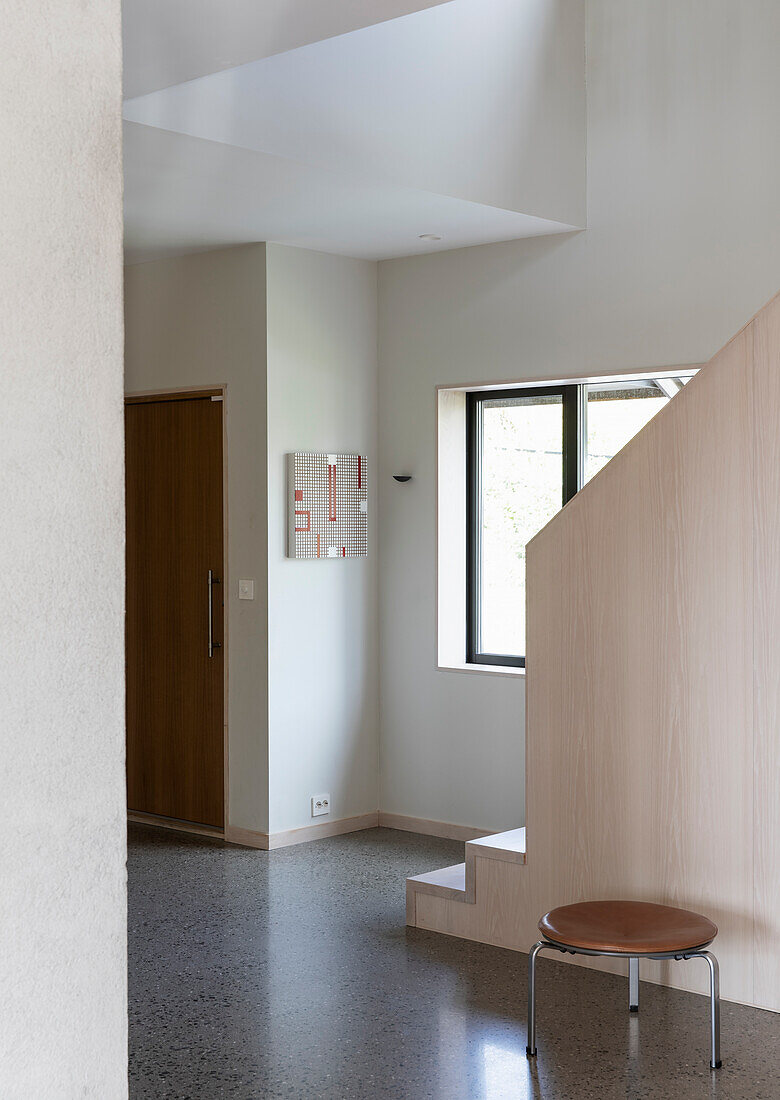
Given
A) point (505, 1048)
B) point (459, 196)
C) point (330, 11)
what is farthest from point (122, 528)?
point (459, 196)

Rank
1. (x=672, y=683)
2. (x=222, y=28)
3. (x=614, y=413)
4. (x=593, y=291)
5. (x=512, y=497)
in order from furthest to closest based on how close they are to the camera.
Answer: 1. (x=512, y=497)
2. (x=614, y=413)
3. (x=593, y=291)
4. (x=672, y=683)
5. (x=222, y=28)

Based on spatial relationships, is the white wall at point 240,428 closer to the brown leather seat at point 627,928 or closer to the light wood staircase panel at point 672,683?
the light wood staircase panel at point 672,683

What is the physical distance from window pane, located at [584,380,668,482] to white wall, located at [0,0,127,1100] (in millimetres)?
3947

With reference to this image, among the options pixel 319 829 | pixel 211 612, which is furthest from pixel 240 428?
pixel 319 829

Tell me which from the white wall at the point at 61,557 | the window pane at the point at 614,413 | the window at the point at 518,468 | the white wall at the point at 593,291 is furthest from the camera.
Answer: the window at the point at 518,468

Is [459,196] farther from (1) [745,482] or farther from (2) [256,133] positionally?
(1) [745,482]

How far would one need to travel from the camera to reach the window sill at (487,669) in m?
5.62

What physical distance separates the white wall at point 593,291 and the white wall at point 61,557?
374 cm

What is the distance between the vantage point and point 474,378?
5676mm

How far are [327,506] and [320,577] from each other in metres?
0.34

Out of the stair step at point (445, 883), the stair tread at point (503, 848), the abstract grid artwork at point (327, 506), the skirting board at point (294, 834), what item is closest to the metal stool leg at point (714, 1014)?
the stair tread at point (503, 848)

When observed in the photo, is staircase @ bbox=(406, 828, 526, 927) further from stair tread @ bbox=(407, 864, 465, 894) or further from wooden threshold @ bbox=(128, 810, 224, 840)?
wooden threshold @ bbox=(128, 810, 224, 840)

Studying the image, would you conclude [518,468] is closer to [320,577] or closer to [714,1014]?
[320,577]

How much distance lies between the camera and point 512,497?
229 inches
